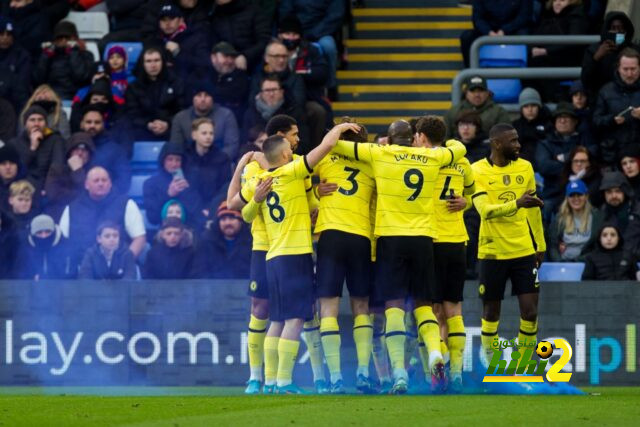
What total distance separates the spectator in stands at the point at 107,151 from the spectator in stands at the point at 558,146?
513cm

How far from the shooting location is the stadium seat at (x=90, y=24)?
23.7 m

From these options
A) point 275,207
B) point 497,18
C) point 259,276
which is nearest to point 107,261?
point 259,276

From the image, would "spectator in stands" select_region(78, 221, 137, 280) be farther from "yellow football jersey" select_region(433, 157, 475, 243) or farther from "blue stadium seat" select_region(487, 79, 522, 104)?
"blue stadium seat" select_region(487, 79, 522, 104)

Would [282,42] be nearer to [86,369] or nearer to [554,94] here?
[554,94]

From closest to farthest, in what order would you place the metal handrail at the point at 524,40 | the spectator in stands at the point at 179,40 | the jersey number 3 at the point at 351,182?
the jersey number 3 at the point at 351,182 → the metal handrail at the point at 524,40 → the spectator in stands at the point at 179,40

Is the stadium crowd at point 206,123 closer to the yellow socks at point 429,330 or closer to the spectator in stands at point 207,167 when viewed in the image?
the spectator in stands at point 207,167

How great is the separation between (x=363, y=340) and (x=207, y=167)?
5.56 meters

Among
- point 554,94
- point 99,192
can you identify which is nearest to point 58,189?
point 99,192

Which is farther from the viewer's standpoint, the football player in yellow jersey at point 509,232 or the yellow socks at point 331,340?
the football player in yellow jersey at point 509,232

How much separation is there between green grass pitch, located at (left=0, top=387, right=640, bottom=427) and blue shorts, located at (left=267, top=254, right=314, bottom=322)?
910 millimetres

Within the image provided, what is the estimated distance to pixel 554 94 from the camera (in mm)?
22156

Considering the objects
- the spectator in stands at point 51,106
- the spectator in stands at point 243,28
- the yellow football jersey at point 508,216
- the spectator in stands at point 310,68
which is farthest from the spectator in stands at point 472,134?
the spectator in stands at point 51,106

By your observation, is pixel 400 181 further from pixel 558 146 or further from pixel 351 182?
pixel 558 146

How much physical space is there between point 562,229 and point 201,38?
5839 mm
